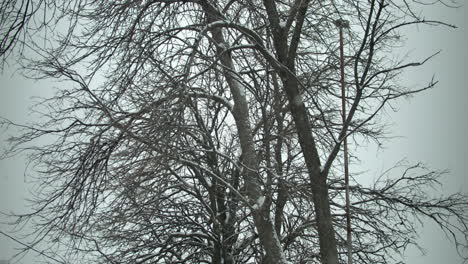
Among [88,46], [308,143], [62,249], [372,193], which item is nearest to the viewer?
[308,143]

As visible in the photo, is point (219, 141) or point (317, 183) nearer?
point (317, 183)

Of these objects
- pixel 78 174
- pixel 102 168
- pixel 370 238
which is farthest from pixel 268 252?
pixel 370 238

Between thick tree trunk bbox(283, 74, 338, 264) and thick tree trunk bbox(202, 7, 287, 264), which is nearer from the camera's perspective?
thick tree trunk bbox(283, 74, 338, 264)

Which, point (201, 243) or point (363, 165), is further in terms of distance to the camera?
point (363, 165)

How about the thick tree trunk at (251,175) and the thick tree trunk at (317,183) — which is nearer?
the thick tree trunk at (317,183)

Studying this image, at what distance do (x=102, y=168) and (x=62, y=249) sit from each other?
3.18 metres

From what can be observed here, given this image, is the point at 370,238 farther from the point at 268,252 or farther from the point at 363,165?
the point at 268,252

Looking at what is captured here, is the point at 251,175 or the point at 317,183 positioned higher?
the point at 251,175

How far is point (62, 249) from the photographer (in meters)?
9.80

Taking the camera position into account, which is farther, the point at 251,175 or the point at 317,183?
the point at 251,175

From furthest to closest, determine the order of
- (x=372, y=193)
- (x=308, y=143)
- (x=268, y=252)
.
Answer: (x=372, y=193) < (x=268, y=252) < (x=308, y=143)

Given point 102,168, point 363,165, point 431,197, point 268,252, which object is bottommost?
point 268,252

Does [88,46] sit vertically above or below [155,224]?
above

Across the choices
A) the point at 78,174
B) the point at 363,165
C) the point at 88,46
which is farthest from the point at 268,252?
the point at 363,165
